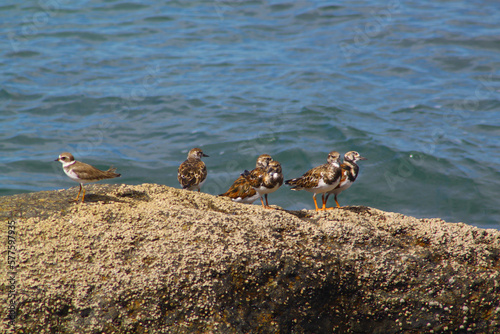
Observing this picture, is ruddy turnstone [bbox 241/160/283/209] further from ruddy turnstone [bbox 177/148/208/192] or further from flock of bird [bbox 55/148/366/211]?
ruddy turnstone [bbox 177/148/208/192]

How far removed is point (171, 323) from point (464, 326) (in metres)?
2.65

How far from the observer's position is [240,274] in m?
4.34

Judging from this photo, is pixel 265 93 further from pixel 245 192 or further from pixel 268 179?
pixel 268 179

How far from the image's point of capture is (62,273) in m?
4.30

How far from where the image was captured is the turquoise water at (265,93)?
38.3ft

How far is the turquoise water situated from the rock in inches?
215

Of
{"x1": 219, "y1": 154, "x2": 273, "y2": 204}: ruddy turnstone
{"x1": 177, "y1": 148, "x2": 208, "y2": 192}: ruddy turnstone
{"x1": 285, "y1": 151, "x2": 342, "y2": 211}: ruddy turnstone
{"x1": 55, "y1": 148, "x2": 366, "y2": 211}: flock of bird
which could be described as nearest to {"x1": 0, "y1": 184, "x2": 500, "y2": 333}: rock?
{"x1": 55, "y1": 148, "x2": 366, "y2": 211}: flock of bird

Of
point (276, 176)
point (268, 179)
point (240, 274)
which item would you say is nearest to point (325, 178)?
point (276, 176)

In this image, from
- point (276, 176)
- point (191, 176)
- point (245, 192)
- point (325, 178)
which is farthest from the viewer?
point (191, 176)

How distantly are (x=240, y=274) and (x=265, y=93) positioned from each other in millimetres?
11693

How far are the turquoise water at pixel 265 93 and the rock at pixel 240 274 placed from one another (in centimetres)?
547

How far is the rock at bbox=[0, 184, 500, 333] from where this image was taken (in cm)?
421

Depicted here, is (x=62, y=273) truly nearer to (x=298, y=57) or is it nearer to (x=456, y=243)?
(x=456, y=243)

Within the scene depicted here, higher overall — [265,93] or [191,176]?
[191,176]
